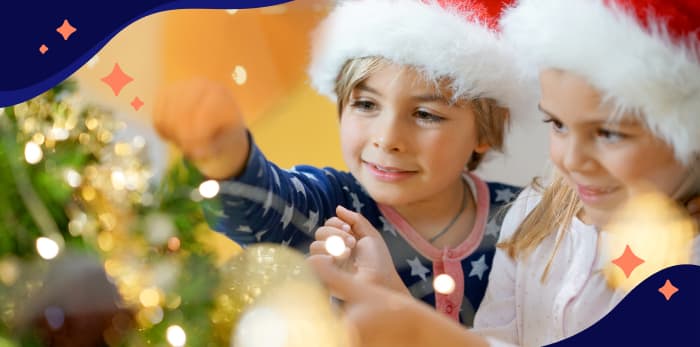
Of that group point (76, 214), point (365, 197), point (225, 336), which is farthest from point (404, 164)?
point (76, 214)

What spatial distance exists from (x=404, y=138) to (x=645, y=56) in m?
0.26

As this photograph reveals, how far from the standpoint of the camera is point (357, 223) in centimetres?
94

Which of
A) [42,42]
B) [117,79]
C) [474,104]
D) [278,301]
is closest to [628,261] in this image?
[474,104]

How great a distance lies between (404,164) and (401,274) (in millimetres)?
125

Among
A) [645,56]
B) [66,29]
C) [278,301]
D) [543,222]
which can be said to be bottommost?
[278,301]

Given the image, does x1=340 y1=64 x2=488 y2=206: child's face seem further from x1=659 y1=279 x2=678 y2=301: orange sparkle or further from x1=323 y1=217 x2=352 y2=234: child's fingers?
x1=659 y1=279 x2=678 y2=301: orange sparkle

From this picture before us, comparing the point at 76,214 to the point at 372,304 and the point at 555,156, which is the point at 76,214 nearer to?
the point at 372,304

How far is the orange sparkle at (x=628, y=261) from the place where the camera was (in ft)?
3.07

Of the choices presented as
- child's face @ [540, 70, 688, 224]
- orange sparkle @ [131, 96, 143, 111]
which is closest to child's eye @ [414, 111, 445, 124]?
child's face @ [540, 70, 688, 224]

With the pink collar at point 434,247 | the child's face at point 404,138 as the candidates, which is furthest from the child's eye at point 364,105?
the pink collar at point 434,247

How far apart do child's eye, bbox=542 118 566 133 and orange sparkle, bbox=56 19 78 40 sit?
0.58 m

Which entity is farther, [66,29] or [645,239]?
[66,29]

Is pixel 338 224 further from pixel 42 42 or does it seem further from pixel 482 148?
pixel 42 42

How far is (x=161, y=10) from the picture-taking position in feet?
3.25
